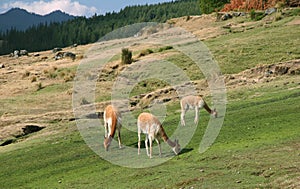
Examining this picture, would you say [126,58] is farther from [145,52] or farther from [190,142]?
[190,142]

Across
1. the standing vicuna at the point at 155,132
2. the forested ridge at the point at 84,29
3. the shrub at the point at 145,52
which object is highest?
the forested ridge at the point at 84,29

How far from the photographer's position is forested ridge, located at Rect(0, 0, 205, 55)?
150 meters

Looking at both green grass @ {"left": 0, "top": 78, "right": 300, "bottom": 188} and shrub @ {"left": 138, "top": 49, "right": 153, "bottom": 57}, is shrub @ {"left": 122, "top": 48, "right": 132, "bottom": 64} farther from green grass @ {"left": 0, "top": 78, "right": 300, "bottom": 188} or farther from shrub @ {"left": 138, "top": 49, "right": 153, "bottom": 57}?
green grass @ {"left": 0, "top": 78, "right": 300, "bottom": 188}

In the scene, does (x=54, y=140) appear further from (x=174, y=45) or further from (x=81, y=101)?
(x=174, y=45)

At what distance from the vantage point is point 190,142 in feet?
66.9

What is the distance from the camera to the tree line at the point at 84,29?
150 metres

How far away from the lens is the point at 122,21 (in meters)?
175

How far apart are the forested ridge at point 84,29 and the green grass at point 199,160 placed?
398 feet

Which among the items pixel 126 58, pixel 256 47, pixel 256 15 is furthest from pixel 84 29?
pixel 256 47

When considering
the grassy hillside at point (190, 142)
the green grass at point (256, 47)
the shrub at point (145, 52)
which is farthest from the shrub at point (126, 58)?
the green grass at point (256, 47)

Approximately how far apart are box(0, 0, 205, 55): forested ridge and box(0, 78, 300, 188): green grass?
12139 cm

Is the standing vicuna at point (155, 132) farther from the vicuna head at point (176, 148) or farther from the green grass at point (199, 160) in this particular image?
the green grass at point (199, 160)

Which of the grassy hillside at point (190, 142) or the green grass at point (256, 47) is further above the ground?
the green grass at point (256, 47)

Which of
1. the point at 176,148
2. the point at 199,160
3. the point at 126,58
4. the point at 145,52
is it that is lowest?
the point at 199,160
